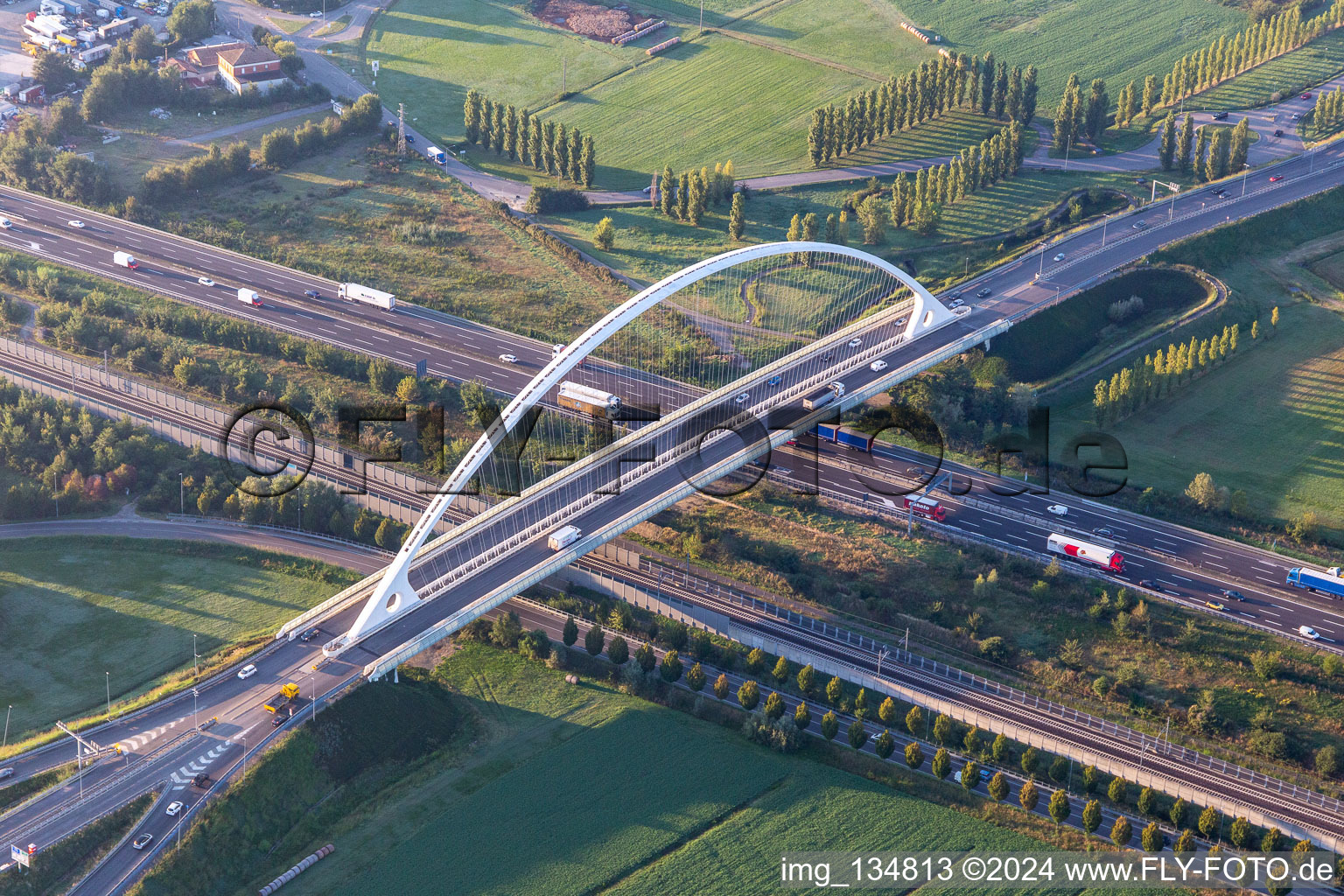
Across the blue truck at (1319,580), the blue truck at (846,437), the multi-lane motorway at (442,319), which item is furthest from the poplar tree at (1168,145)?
the blue truck at (1319,580)

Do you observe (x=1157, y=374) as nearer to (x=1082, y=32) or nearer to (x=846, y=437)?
(x=846, y=437)

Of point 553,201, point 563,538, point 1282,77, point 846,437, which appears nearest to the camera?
point 563,538

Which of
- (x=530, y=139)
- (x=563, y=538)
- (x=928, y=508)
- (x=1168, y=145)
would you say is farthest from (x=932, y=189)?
(x=563, y=538)

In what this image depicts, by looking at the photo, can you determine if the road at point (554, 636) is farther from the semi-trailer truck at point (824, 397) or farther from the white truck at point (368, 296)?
the white truck at point (368, 296)

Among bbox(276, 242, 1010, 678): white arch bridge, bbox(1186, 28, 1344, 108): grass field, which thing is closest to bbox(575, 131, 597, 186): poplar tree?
bbox(276, 242, 1010, 678): white arch bridge

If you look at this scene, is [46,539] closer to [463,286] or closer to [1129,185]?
[463,286]

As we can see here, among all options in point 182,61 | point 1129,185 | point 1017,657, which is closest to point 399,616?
point 1017,657

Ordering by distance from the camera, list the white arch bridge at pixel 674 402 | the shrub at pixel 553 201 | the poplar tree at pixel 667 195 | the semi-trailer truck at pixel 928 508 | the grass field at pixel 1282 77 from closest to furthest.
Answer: the white arch bridge at pixel 674 402
the semi-trailer truck at pixel 928 508
the poplar tree at pixel 667 195
the shrub at pixel 553 201
the grass field at pixel 1282 77
